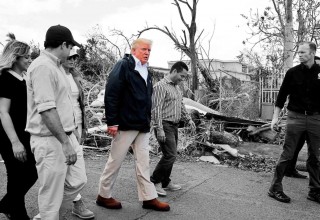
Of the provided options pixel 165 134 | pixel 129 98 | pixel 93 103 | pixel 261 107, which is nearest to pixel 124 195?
pixel 165 134

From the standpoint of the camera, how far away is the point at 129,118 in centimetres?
441

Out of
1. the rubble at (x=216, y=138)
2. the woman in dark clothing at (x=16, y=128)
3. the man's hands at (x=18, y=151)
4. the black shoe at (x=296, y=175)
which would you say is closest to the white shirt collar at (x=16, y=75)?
the woman in dark clothing at (x=16, y=128)

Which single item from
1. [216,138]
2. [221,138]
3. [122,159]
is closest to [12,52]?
[122,159]

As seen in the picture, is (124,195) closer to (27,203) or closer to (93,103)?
(27,203)

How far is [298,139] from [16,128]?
3.70 meters

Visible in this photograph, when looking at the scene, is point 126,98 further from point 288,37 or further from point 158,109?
point 288,37

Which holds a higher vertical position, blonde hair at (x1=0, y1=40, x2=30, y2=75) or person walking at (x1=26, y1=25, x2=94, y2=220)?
blonde hair at (x1=0, y1=40, x2=30, y2=75)

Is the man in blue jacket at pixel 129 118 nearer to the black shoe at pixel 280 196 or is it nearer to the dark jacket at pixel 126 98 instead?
the dark jacket at pixel 126 98

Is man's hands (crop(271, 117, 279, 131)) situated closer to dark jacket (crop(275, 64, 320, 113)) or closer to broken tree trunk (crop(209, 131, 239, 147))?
dark jacket (crop(275, 64, 320, 113))

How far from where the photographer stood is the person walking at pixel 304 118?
5.11 m

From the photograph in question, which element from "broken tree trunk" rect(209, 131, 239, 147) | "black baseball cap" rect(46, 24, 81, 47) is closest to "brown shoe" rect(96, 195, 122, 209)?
"black baseball cap" rect(46, 24, 81, 47)

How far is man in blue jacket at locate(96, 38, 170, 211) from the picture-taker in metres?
4.40

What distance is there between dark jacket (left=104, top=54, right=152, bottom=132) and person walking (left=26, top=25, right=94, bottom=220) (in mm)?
1122

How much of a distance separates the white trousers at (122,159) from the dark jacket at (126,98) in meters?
0.13
